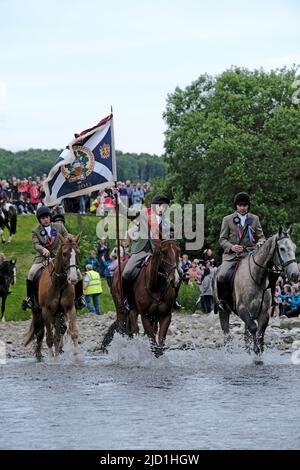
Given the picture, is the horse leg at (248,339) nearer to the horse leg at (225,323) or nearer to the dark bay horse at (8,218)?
the horse leg at (225,323)

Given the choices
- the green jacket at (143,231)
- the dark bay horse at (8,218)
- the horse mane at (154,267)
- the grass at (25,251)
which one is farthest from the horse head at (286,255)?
the dark bay horse at (8,218)

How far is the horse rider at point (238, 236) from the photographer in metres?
23.9

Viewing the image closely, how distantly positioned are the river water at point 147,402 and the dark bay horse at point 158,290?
0.39 m

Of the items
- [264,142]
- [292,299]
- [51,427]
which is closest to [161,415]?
[51,427]

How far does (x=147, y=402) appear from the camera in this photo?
1780 cm

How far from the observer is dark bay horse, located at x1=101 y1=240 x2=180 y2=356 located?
2214cm

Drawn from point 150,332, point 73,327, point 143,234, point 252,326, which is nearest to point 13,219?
point 73,327

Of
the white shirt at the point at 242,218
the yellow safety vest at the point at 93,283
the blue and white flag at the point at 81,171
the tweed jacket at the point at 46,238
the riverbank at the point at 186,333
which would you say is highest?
the blue and white flag at the point at 81,171

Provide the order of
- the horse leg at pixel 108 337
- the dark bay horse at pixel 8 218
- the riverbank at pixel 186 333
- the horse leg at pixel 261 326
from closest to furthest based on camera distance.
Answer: the horse leg at pixel 261 326
the horse leg at pixel 108 337
the riverbank at pixel 186 333
the dark bay horse at pixel 8 218

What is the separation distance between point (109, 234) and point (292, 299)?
74.3ft

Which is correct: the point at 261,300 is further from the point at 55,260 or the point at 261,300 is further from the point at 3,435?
the point at 3,435

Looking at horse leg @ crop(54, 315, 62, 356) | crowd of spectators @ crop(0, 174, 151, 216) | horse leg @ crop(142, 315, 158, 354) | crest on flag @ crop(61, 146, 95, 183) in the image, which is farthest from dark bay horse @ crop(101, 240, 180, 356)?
crowd of spectators @ crop(0, 174, 151, 216)

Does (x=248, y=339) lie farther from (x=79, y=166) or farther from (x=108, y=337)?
(x=79, y=166)

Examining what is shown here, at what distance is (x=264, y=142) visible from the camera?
73938mm
